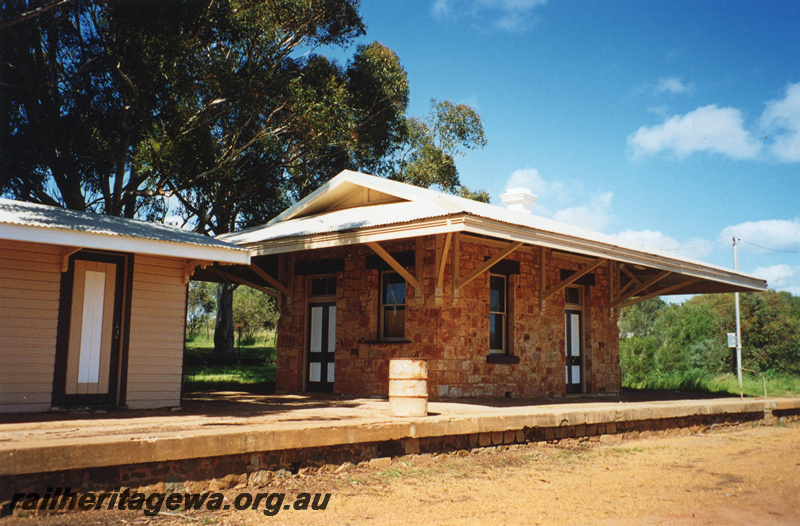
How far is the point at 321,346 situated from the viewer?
43.2ft

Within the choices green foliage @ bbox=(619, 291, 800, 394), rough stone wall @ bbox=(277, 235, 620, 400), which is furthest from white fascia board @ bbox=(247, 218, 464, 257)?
green foliage @ bbox=(619, 291, 800, 394)

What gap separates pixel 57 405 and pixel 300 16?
13.1 metres

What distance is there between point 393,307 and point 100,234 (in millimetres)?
5590

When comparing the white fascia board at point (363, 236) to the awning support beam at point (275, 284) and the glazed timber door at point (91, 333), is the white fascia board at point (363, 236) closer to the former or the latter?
the awning support beam at point (275, 284)

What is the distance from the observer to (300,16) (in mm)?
18250

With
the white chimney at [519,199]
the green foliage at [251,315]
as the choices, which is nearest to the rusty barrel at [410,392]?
the white chimney at [519,199]

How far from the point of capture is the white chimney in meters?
16.6

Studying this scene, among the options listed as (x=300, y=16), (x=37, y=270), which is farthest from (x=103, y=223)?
(x=300, y=16)

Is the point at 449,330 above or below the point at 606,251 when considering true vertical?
below

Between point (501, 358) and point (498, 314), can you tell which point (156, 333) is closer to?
point (501, 358)

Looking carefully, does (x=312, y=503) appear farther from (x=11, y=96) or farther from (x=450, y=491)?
(x=11, y=96)

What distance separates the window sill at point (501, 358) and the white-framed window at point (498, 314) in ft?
0.76

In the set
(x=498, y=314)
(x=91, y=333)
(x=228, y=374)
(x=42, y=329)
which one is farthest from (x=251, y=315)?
(x=42, y=329)

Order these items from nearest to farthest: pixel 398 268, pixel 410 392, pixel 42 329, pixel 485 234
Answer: pixel 410 392 < pixel 42 329 < pixel 485 234 < pixel 398 268
